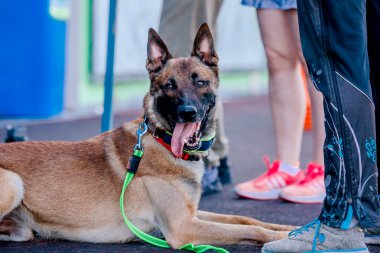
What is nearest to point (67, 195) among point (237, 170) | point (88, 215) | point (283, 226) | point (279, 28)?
point (88, 215)

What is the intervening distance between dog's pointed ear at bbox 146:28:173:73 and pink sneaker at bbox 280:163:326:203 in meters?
1.21

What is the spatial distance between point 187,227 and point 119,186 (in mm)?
395

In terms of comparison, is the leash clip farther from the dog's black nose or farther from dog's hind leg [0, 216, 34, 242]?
dog's hind leg [0, 216, 34, 242]

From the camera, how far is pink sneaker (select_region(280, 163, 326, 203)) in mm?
4102

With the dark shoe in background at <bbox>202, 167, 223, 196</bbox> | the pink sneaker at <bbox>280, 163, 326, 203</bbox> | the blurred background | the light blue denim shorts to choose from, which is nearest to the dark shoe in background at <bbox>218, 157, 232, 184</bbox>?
the dark shoe in background at <bbox>202, 167, 223, 196</bbox>

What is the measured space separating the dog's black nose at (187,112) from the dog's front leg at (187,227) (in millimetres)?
306

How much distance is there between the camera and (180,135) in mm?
3254

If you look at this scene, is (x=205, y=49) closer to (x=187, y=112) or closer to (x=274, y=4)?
(x=187, y=112)

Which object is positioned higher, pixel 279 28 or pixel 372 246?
pixel 279 28

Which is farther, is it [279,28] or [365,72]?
[279,28]

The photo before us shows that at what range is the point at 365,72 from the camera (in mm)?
2768

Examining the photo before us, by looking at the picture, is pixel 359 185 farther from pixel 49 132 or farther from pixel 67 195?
pixel 49 132

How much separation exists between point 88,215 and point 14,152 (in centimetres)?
46

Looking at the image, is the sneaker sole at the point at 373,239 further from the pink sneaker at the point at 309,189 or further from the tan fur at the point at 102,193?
the pink sneaker at the point at 309,189
